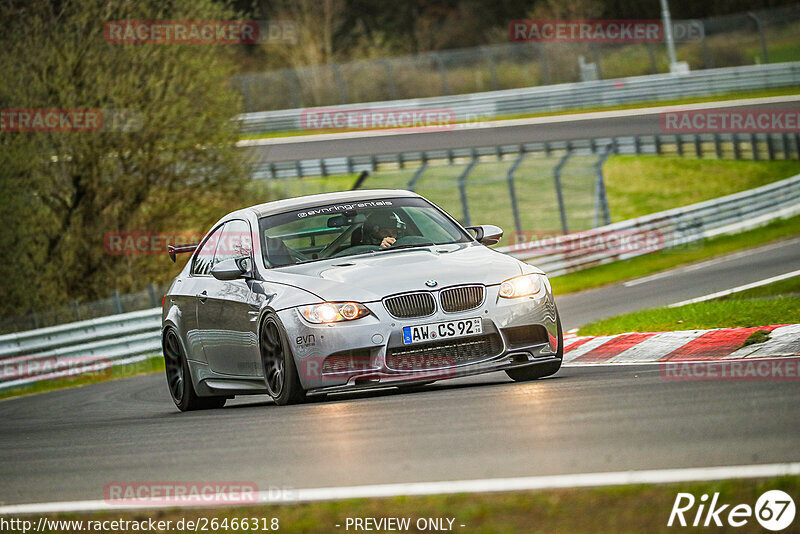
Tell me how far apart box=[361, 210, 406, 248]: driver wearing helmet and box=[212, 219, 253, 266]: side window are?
0.90 meters

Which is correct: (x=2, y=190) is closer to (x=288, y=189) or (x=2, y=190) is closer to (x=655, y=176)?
(x=288, y=189)

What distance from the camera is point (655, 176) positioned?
3900 cm

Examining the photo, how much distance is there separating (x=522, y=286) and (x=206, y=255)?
10.5 ft

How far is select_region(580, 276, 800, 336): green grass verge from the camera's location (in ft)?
38.2

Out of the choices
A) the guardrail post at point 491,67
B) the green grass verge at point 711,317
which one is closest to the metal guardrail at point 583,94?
the guardrail post at point 491,67

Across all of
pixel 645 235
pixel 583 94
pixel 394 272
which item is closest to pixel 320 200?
pixel 394 272

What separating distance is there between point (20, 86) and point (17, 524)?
19.9m

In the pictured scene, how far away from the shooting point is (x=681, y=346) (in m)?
11.0

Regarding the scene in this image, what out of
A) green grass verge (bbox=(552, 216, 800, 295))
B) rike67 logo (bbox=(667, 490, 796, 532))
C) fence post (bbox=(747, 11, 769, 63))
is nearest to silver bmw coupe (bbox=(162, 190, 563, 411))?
rike67 logo (bbox=(667, 490, 796, 532))

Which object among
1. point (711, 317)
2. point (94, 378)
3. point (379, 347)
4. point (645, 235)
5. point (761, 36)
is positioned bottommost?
point (645, 235)

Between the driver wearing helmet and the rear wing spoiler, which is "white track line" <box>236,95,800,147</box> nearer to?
the rear wing spoiler

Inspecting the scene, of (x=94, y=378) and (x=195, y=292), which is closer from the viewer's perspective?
(x=195, y=292)

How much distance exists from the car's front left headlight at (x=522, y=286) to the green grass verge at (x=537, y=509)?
163 inches

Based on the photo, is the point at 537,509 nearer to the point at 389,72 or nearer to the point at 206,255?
the point at 206,255
